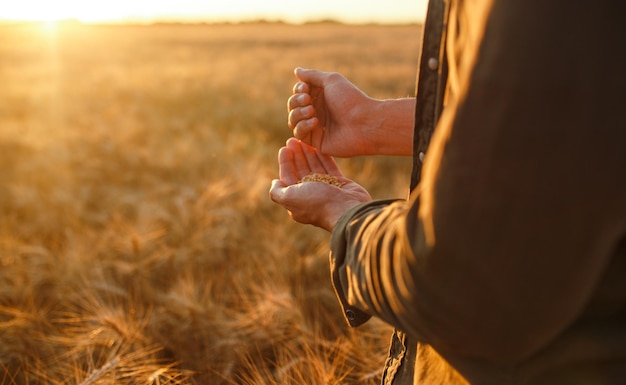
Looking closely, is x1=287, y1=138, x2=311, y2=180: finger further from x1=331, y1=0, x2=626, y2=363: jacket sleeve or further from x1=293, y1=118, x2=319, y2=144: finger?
x1=331, y1=0, x2=626, y2=363: jacket sleeve

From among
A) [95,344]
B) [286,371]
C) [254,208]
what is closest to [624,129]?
[286,371]

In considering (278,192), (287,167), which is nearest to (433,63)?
(278,192)

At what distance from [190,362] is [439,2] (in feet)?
5.09

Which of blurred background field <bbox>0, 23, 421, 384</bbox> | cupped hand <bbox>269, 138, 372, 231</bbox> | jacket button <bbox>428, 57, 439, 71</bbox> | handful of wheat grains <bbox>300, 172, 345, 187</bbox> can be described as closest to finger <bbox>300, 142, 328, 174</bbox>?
cupped hand <bbox>269, 138, 372, 231</bbox>

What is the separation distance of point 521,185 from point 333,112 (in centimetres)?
94

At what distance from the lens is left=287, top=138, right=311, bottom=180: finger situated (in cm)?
132

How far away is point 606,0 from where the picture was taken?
0.49 meters

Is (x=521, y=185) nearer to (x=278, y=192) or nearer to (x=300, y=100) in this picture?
(x=278, y=192)

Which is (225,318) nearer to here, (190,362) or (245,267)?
(190,362)

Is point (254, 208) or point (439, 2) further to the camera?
point (254, 208)

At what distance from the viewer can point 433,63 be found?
29.1 inches

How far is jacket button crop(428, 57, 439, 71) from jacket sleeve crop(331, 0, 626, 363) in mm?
132

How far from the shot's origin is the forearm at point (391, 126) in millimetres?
1358

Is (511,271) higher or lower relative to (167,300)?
higher
